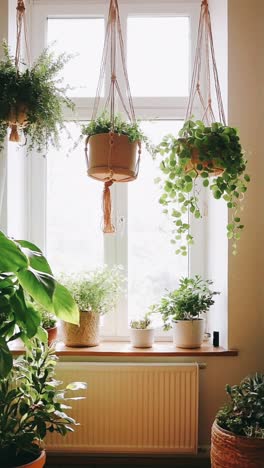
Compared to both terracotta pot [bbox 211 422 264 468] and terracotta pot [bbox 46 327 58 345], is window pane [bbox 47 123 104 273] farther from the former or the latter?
terracotta pot [bbox 211 422 264 468]

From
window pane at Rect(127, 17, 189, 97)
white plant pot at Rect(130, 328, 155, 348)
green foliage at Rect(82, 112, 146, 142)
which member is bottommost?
white plant pot at Rect(130, 328, 155, 348)

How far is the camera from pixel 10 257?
154 cm

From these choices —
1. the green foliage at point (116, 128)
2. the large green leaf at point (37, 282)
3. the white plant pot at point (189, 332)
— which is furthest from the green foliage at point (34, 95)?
the white plant pot at point (189, 332)

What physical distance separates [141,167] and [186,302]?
933 mm

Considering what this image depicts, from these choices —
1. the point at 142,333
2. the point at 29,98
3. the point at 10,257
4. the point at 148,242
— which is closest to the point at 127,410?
the point at 142,333

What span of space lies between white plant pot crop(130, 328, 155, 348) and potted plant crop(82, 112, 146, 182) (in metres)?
1.06

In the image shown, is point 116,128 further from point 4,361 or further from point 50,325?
point 50,325

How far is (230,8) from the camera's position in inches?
104

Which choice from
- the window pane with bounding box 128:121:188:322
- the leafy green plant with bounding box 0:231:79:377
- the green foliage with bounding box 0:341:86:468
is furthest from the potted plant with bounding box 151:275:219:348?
the leafy green plant with bounding box 0:231:79:377

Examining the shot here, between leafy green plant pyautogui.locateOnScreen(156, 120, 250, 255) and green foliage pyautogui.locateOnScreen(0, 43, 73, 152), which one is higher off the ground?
green foliage pyautogui.locateOnScreen(0, 43, 73, 152)

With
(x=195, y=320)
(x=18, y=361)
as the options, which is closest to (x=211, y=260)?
(x=195, y=320)

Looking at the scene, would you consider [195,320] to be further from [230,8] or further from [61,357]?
[230,8]

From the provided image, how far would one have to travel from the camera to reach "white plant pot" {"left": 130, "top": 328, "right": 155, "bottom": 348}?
2.71 metres

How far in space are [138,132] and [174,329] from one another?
124 cm
